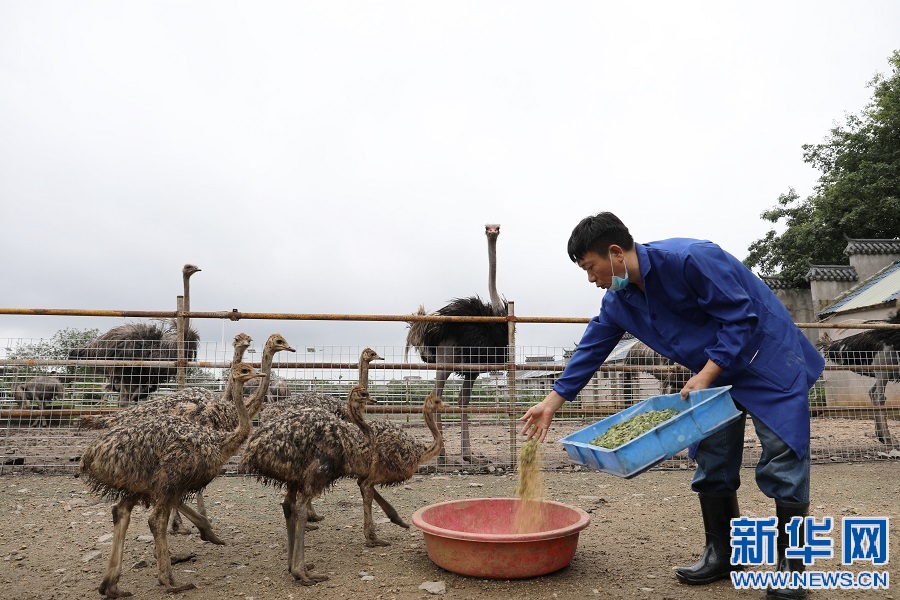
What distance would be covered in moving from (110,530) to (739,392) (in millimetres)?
4496

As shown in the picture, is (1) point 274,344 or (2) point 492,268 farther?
(2) point 492,268

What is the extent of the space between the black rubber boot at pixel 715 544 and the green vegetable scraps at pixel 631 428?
58 cm

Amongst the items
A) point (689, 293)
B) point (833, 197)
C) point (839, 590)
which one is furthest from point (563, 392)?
point (833, 197)

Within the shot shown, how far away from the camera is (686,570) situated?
3723 mm

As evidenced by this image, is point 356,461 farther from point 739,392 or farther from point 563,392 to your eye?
point 739,392

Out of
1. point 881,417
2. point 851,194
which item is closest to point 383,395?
point 881,417

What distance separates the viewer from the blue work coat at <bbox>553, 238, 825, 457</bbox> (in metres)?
3.22

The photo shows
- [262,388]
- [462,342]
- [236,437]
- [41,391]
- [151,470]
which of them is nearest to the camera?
[151,470]

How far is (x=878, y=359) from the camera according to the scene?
9203mm

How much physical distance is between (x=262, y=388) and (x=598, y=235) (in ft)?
8.83

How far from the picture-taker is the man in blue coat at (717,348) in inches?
127

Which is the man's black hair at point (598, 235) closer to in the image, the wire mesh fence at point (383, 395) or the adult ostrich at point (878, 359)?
the wire mesh fence at point (383, 395)

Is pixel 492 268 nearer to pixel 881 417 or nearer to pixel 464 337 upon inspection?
pixel 464 337

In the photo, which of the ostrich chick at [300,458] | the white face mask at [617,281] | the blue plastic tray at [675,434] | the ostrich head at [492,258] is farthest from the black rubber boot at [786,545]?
the ostrich head at [492,258]
